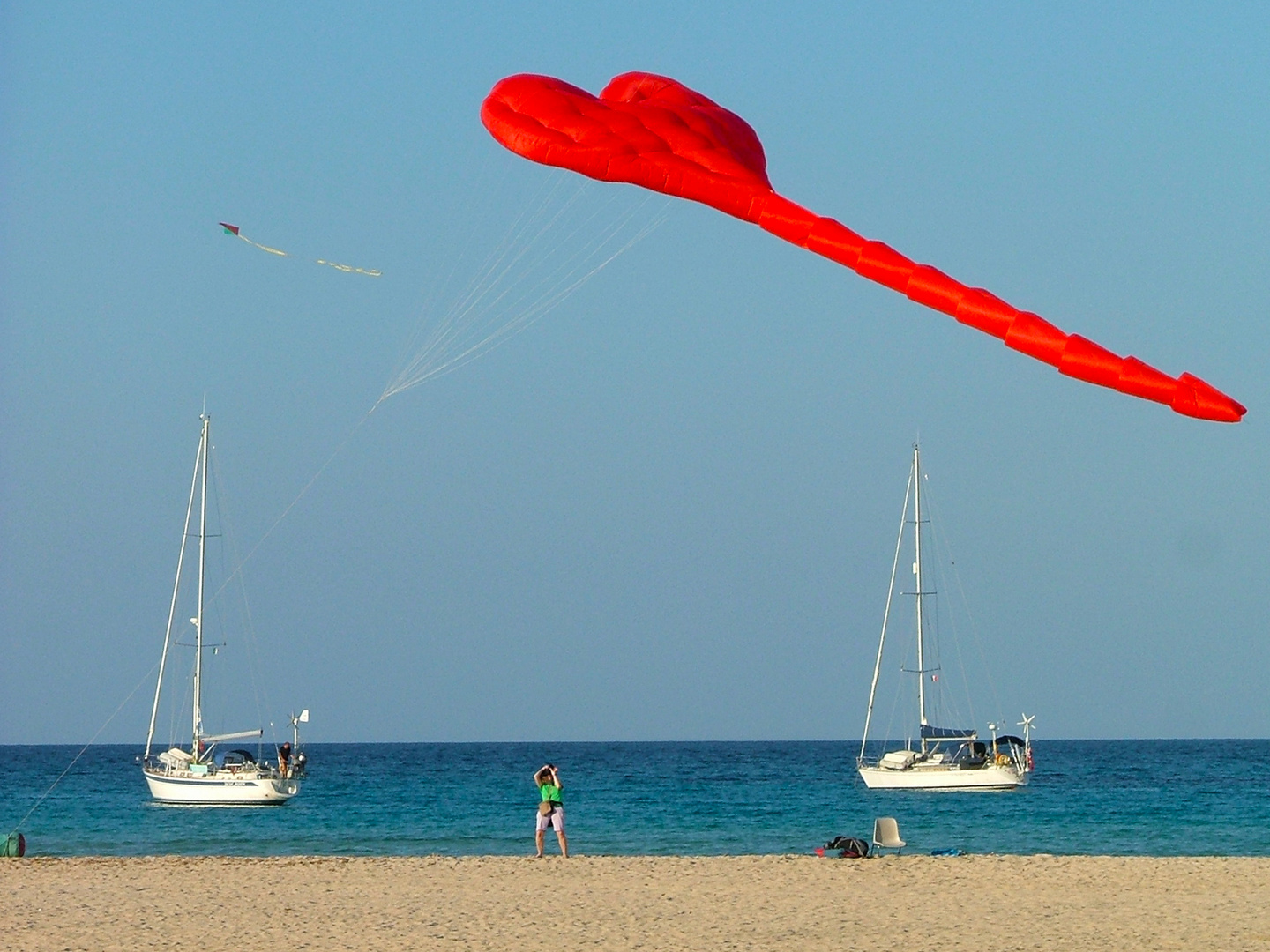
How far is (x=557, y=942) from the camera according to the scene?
A: 14.5m

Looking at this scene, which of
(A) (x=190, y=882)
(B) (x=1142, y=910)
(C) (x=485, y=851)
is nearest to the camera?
(B) (x=1142, y=910)

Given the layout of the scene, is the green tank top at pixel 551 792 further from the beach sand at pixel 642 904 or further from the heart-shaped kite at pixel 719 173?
the heart-shaped kite at pixel 719 173

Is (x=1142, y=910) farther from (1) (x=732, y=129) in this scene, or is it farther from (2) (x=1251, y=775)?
(2) (x=1251, y=775)

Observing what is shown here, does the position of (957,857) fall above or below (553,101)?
below

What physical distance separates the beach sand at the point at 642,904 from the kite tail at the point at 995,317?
496 centimetres

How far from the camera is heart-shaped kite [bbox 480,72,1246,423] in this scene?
1206 centimetres

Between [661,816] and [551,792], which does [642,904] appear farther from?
[661,816]

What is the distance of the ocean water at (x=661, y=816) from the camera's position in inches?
1191

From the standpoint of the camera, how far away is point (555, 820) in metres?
21.7

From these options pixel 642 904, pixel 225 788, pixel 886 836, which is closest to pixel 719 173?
pixel 642 904

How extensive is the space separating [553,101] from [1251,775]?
6262cm

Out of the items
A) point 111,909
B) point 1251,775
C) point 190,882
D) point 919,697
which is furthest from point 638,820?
point 1251,775

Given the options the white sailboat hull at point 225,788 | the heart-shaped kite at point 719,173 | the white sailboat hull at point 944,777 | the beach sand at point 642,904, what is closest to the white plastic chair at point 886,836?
the beach sand at point 642,904

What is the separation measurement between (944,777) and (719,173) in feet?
102
